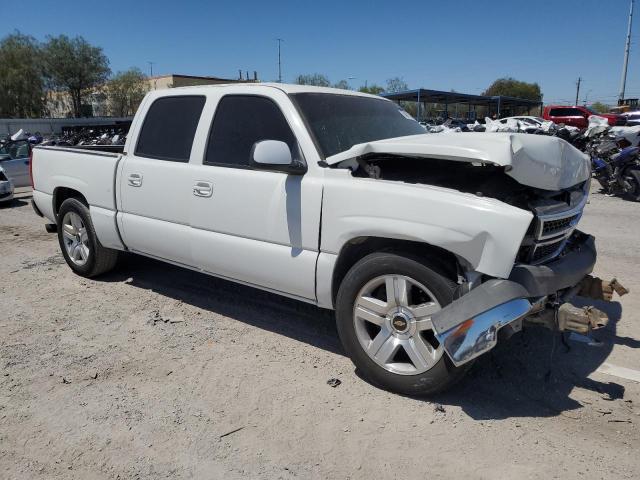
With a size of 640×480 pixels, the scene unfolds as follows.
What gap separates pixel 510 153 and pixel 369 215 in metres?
0.90

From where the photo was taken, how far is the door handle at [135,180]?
15.2ft

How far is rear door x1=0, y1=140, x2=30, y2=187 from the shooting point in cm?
1277

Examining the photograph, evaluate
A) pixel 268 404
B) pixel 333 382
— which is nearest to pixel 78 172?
pixel 268 404

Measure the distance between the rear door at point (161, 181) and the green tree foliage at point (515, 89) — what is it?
85.5m

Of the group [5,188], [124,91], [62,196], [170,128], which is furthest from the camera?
[124,91]

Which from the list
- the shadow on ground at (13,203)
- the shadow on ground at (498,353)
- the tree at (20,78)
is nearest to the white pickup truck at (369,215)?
the shadow on ground at (498,353)

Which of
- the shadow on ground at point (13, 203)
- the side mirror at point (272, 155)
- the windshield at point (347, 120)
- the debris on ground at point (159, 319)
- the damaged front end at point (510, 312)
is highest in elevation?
the windshield at point (347, 120)

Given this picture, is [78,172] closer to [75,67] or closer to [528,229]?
[528,229]

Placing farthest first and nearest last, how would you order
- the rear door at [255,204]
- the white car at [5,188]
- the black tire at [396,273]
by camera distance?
the white car at [5,188], the rear door at [255,204], the black tire at [396,273]

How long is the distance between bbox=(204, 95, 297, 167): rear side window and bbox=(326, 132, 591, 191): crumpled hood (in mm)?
599

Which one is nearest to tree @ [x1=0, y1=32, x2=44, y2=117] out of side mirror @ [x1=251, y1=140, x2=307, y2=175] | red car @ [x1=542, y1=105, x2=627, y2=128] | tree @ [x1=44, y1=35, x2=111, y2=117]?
tree @ [x1=44, y1=35, x2=111, y2=117]

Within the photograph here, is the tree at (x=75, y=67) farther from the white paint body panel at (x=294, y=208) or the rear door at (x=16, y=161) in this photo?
the white paint body panel at (x=294, y=208)

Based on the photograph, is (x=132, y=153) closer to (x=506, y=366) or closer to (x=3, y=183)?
(x=506, y=366)

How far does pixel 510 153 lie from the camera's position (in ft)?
9.36
